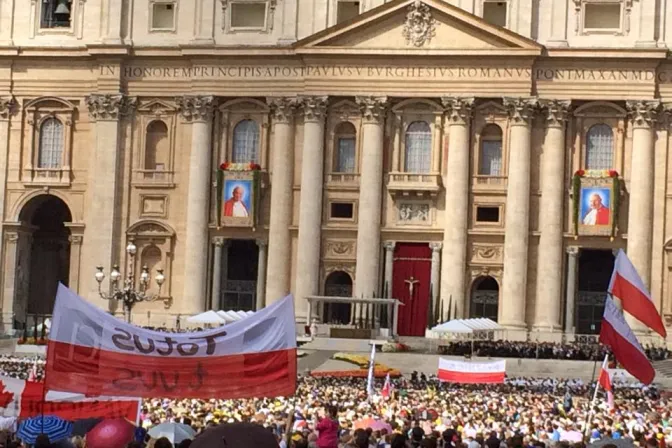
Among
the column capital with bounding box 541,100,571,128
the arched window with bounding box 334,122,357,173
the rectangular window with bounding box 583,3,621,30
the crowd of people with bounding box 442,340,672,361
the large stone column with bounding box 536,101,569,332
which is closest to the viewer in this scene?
the crowd of people with bounding box 442,340,672,361

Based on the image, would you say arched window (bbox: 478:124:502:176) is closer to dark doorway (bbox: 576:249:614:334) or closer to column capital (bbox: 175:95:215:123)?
dark doorway (bbox: 576:249:614:334)

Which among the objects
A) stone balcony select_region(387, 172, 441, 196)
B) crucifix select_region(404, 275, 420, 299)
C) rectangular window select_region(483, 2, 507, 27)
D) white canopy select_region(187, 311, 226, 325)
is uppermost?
rectangular window select_region(483, 2, 507, 27)

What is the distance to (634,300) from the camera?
29.8 meters

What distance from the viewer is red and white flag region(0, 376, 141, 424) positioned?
22.1 m

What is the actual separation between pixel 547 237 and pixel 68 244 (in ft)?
87.8

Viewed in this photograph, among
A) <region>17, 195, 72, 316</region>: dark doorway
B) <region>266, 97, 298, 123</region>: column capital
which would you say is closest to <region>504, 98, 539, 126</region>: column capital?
<region>266, 97, 298, 123</region>: column capital

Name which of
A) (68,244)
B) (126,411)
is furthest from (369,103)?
(126,411)

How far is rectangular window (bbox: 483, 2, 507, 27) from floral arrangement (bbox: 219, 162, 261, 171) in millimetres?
13826

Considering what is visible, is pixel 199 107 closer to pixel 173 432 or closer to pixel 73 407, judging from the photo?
pixel 73 407

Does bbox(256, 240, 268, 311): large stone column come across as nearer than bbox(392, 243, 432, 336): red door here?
No

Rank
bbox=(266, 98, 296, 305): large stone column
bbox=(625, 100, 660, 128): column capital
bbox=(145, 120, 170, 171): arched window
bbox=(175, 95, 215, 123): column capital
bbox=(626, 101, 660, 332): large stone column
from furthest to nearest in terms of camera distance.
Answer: bbox=(145, 120, 170, 171): arched window
bbox=(175, 95, 215, 123): column capital
bbox=(266, 98, 296, 305): large stone column
bbox=(625, 100, 660, 128): column capital
bbox=(626, 101, 660, 332): large stone column

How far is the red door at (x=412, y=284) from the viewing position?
80.0 meters

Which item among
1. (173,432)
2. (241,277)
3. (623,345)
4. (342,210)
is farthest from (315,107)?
(173,432)

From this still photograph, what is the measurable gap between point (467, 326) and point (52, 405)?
4950 centimetres
